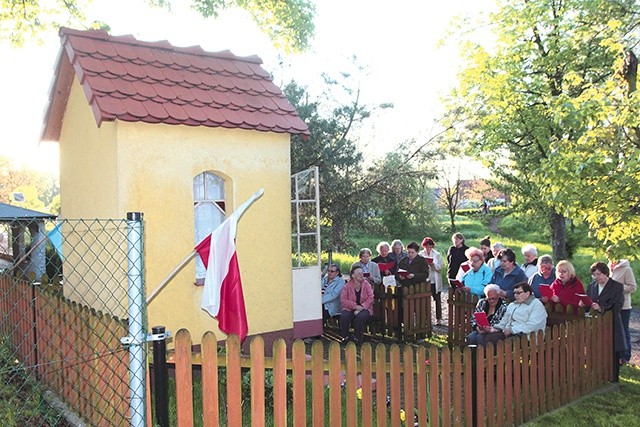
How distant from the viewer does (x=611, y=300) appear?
7.54 metres

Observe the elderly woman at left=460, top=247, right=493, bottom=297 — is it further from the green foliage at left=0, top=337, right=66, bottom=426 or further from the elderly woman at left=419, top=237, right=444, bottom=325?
the green foliage at left=0, top=337, right=66, bottom=426

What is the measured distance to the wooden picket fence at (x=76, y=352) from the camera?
4246 millimetres

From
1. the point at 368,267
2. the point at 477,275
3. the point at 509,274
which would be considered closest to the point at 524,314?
the point at 509,274

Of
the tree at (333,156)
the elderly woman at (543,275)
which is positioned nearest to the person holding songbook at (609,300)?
the elderly woman at (543,275)

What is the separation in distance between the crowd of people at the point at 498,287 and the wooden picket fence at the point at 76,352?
14.6ft

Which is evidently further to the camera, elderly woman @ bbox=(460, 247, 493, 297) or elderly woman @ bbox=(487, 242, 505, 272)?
elderly woman @ bbox=(487, 242, 505, 272)

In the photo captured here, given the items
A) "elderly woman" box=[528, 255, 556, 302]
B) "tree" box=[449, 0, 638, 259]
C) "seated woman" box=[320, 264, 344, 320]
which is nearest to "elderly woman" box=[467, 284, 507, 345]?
"elderly woman" box=[528, 255, 556, 302]

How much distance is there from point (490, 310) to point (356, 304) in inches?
100

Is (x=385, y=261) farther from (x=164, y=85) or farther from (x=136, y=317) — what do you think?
(x=136, y=317)

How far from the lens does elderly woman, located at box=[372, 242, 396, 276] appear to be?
10.8 meters

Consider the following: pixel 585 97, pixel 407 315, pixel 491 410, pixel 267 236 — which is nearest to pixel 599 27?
pixel 585 97

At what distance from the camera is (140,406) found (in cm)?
319

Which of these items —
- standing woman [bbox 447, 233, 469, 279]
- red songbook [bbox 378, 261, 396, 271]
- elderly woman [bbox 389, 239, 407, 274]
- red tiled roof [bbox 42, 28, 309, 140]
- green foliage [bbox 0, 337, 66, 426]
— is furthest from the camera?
elderly woman [bbox 389, 239, 407, 274]

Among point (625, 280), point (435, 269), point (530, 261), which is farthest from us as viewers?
point (435, 269)
